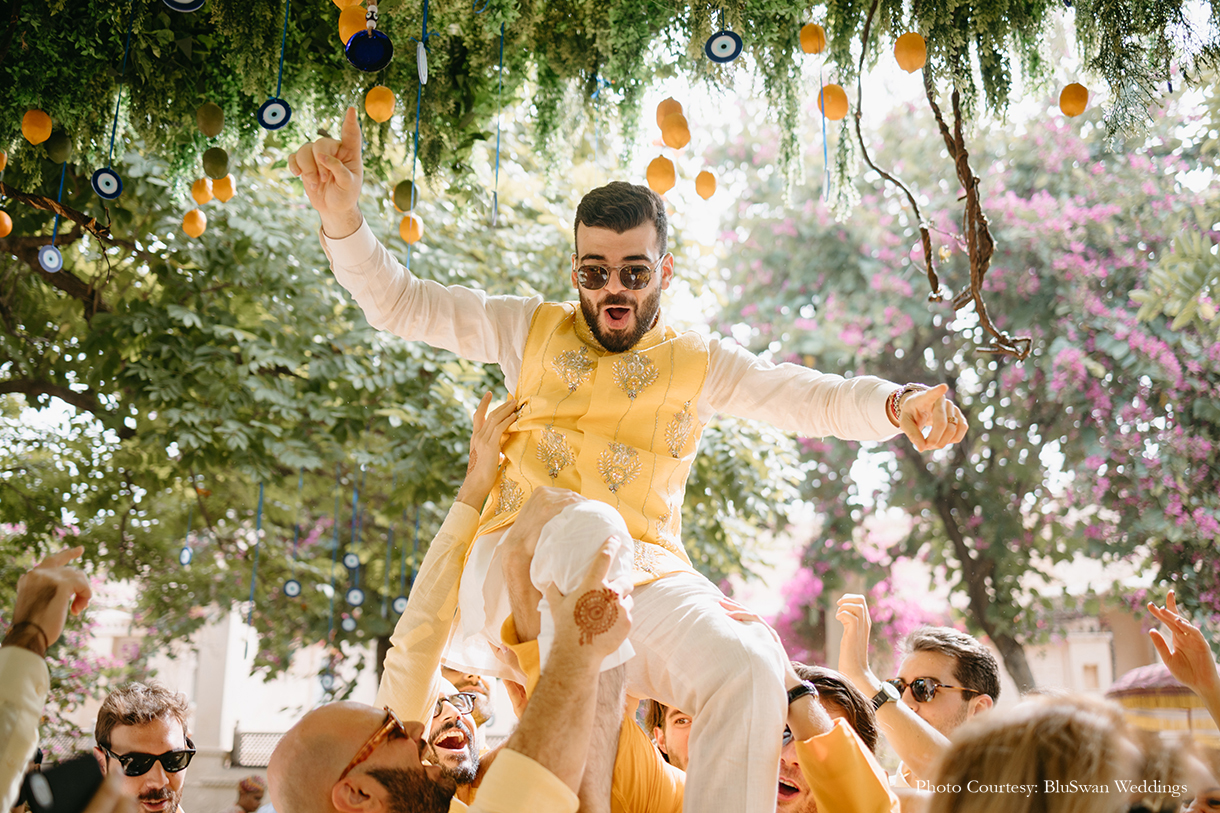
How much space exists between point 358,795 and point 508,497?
0.74 metres

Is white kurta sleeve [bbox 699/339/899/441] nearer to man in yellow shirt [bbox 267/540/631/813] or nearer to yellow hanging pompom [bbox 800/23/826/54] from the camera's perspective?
man in yellow shirt [bbox 267/540/631/813]

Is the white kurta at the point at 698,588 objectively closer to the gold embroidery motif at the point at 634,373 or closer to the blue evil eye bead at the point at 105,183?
the gold embroidery motif at the point at 634,373

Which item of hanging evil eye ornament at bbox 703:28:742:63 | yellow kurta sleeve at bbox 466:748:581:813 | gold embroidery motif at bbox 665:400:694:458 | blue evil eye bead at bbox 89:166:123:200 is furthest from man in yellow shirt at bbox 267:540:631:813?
blue evil eye bead at bbox 89:166:123:200

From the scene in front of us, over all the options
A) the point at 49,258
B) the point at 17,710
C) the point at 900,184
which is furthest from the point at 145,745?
the point at 900,184

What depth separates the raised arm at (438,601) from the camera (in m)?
2.41

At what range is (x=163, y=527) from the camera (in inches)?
300

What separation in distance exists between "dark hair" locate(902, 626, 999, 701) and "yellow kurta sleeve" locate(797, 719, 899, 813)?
36.9 inches

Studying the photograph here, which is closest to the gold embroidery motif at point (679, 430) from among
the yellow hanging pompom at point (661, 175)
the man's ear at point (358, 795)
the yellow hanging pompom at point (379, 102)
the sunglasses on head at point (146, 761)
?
the man's ear at point (358, 795)

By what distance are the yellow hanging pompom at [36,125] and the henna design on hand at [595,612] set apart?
291cm

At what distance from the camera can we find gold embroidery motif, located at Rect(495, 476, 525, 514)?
2.27 meters

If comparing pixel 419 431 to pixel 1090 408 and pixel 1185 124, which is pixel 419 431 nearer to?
pixel 1090 408

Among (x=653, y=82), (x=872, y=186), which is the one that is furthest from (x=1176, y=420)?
(x=653, y=82)

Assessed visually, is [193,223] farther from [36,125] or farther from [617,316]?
[617,316]

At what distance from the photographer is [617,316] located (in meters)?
2.32
